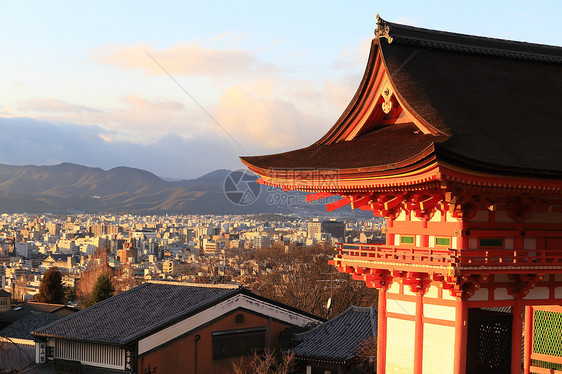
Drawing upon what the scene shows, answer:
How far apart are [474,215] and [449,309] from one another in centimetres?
169

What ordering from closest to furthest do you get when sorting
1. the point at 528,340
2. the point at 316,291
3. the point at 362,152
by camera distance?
the point at 362,152 → the point at 528,340 → the point at 316,291

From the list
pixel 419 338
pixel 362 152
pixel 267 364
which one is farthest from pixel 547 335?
pixel 267 364

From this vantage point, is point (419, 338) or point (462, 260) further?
point (419, 338)

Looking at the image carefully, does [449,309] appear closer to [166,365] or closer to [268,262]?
[166,365]

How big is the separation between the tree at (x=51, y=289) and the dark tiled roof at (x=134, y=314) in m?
20.9

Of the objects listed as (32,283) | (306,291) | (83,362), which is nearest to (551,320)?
(83,362)

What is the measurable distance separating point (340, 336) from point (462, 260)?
59.8ft

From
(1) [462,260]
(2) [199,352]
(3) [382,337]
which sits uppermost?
(1) [462,260]

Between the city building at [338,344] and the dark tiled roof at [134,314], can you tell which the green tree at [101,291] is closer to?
the dark tiled roof at [134,314]

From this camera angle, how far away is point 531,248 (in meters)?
13.1

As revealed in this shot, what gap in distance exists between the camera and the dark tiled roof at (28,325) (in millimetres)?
34594

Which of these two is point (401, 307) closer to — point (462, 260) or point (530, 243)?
point (462, 260)

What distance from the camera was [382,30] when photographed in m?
14.0

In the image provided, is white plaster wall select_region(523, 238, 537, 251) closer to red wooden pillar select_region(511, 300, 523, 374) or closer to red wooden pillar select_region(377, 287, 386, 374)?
red wooden pillar select_region(511, 300, 523, 374)
